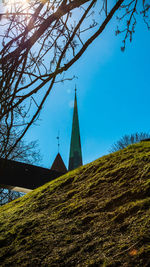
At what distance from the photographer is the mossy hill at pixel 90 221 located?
125 cm

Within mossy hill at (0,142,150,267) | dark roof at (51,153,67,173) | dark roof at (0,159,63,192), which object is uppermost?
dark roof at (51,153,67,173)

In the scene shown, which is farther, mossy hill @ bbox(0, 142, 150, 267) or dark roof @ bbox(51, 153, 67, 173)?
dark roof @ bbox(51, 153, 67, 173)

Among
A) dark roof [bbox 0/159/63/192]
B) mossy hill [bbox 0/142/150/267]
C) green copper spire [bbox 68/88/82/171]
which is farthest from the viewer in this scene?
green copper spire [bbox 68/88/82/171]

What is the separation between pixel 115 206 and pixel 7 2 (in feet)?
6.34

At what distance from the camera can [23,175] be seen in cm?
600

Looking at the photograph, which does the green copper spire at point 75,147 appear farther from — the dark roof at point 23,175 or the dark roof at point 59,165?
the dark roof at point 23,175

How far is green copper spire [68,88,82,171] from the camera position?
75.2 feet

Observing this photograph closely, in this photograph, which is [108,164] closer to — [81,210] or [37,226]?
[81,210]

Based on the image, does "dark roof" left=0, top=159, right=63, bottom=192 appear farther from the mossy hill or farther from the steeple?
the steeple

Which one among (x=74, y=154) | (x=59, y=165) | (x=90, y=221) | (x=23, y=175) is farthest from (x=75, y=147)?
(x=90, y=221)

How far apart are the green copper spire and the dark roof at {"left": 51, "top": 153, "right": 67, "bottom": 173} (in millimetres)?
857

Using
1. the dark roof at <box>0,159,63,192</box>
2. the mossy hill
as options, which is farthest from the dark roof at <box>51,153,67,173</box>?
the mossy hill

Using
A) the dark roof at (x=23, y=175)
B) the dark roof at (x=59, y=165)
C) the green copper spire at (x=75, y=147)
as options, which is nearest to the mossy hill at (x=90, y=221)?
A: the dark roof at (x=23, y=175)

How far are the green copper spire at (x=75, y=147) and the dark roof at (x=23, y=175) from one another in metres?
16.4
